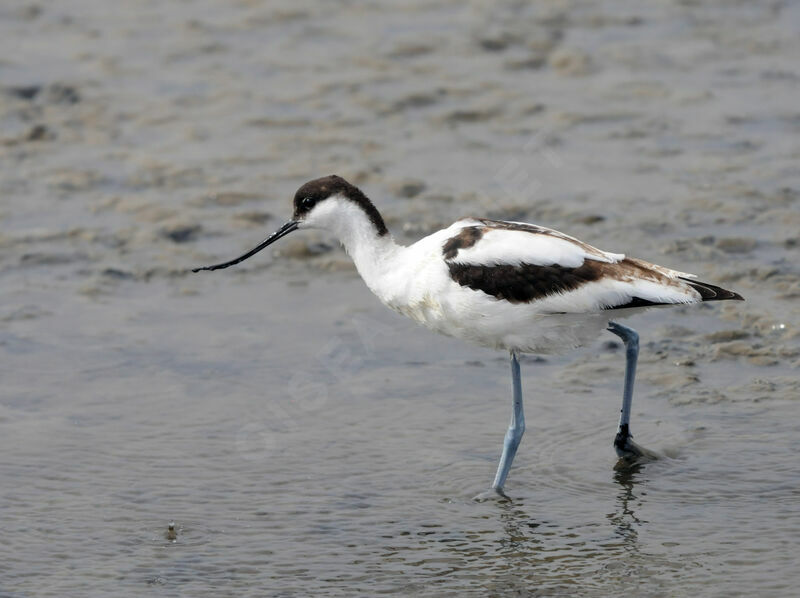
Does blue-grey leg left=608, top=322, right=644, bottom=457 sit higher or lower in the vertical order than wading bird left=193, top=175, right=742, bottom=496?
lower

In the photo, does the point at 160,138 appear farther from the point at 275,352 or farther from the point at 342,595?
the point at 342,595

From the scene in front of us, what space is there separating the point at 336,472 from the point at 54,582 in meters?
1.28

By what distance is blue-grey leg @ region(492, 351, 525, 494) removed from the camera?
5590 mm

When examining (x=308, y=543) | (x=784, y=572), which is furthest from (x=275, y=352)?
(x=784, y=572)

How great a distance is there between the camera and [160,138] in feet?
31.5

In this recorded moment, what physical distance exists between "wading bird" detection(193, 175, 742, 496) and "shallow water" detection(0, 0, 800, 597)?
0.49 metres

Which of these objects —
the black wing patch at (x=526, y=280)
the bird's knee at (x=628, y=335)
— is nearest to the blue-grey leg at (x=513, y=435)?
the black wing patch at (x=526, y=280)

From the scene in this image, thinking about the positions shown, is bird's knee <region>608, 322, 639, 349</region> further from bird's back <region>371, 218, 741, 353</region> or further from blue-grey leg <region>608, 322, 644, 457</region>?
bird's back <region>371, 218, 741, 353</region>

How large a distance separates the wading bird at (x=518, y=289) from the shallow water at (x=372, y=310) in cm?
49

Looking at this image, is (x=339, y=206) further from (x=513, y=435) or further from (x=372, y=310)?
(x=372, y=310)

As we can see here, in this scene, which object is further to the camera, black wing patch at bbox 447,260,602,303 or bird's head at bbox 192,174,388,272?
bird's head at bbox 192,174,388,272

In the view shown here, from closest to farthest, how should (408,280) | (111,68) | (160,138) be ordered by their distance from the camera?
1. (408,280)
2. (160,138)
3. (111,68)

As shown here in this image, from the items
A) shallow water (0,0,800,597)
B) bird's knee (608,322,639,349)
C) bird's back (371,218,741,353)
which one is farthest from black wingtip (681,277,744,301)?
shallow water (0,0,800,597)

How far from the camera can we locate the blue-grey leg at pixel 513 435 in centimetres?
559
